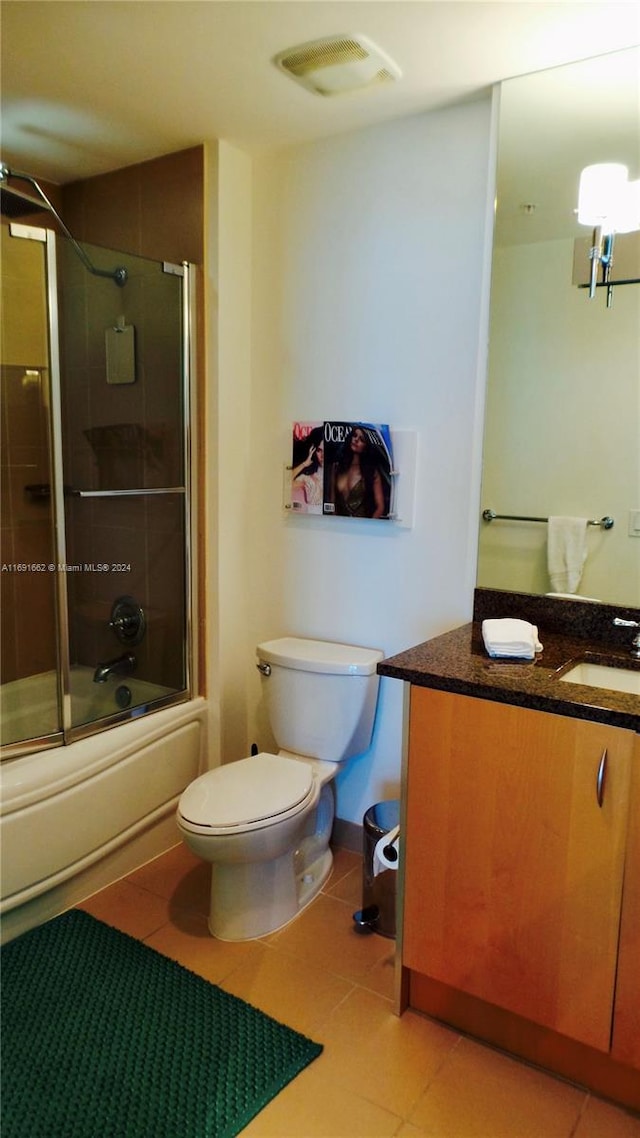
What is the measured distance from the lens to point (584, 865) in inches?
58.6

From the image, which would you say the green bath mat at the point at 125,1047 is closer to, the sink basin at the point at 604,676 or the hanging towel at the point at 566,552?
the sink basin at the point at 604,676

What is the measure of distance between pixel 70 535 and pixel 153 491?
0.34m

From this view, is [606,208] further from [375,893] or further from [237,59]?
[375,893]

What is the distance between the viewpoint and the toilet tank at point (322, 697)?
228 centimetres

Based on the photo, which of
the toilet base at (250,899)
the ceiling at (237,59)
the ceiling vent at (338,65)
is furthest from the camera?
the toilet base at (250,899)

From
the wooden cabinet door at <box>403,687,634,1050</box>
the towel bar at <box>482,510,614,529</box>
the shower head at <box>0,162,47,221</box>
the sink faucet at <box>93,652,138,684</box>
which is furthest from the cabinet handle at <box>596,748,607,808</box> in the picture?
the shower head at <box>0,162,47,221</box>

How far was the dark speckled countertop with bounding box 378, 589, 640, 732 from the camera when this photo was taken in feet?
4.83

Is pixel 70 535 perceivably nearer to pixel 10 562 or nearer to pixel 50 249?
pixel 10 562

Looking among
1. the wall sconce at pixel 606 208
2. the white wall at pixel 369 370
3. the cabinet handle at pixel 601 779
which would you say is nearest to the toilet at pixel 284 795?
the white wall at pixel 369 370

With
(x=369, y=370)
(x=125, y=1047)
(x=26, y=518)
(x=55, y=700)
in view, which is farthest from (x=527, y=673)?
(x=26, y=518)

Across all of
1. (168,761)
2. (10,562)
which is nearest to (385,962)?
(168,761)

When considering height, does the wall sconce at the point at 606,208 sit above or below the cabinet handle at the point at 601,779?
above

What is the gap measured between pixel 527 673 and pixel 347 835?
3.96 ft

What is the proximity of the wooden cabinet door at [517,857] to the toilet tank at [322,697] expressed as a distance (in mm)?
597
